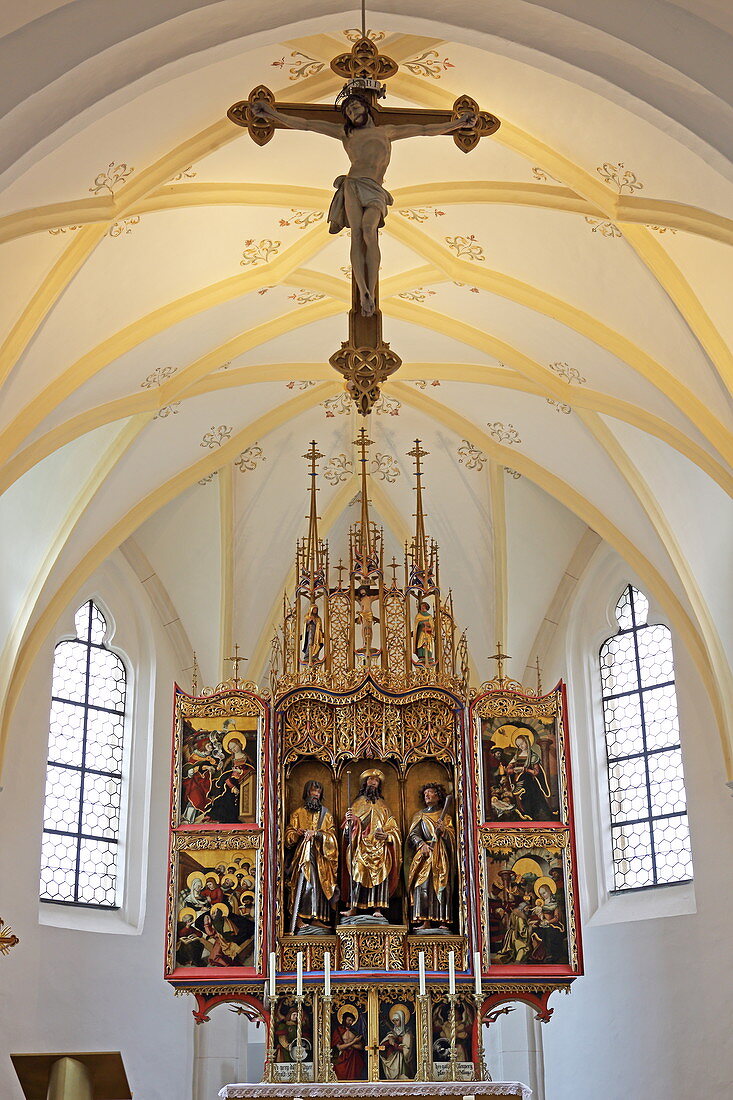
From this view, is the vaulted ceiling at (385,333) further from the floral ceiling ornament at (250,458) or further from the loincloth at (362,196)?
the loincloth at (362,196)

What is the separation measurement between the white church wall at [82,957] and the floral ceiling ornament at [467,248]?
6.17m

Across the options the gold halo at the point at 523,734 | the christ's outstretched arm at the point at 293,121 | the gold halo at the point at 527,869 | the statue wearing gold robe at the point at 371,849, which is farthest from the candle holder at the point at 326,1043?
the christ's outstretched arm at the point at 293,121

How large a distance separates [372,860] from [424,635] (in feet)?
7.85

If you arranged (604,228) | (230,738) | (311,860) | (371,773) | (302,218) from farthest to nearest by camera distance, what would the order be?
(371,773) → (230,738) → (311,860) → (302,218) → (604,228)

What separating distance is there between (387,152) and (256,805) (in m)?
6.34

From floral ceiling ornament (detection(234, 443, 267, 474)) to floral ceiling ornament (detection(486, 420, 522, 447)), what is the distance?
2766 mm

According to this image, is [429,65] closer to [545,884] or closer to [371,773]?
[371,773]

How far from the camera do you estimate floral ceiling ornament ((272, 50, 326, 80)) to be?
32.1ft

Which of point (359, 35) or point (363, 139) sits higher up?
point (359, 35)

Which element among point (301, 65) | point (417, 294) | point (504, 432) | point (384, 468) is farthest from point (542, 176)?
point (384, 468)

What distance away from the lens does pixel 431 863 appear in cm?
1223

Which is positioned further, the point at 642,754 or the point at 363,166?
the point at 642,754

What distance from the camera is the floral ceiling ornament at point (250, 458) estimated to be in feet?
52.2

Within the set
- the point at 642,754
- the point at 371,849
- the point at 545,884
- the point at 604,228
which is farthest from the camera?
the point at 642,754
